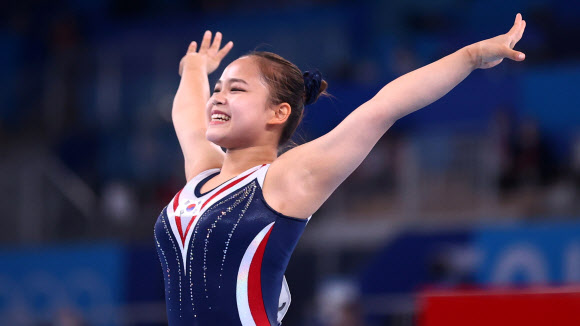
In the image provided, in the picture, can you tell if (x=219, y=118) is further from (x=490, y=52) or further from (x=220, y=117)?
(x=490, y=52)

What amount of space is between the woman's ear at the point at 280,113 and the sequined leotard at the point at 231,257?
0.65 ft

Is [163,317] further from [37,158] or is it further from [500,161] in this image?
[500,161]

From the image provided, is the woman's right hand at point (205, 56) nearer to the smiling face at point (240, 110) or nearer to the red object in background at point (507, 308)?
the smiling face at point (240, 110)

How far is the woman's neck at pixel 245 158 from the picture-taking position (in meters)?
2.56

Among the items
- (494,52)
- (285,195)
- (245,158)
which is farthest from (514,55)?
(245,158)

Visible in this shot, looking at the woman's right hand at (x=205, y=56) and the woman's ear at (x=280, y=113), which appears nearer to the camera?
the woman's ear at (x=280, y=113)

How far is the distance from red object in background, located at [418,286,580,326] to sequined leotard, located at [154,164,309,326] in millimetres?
502

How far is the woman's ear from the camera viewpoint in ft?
8.48

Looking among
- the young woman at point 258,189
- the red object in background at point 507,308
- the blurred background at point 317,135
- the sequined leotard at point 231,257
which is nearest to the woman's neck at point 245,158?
the young woman at point 258,189

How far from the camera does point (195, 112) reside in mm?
3051

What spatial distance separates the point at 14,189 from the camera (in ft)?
27.0

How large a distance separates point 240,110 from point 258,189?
0.28m

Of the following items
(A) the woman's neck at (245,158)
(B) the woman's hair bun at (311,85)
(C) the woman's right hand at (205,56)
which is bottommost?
(A) the woman's neck at (245,158)

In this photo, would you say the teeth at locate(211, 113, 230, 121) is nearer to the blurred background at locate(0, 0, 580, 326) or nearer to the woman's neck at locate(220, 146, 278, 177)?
the woman's neck at locate(220, 146, 278, 177)
